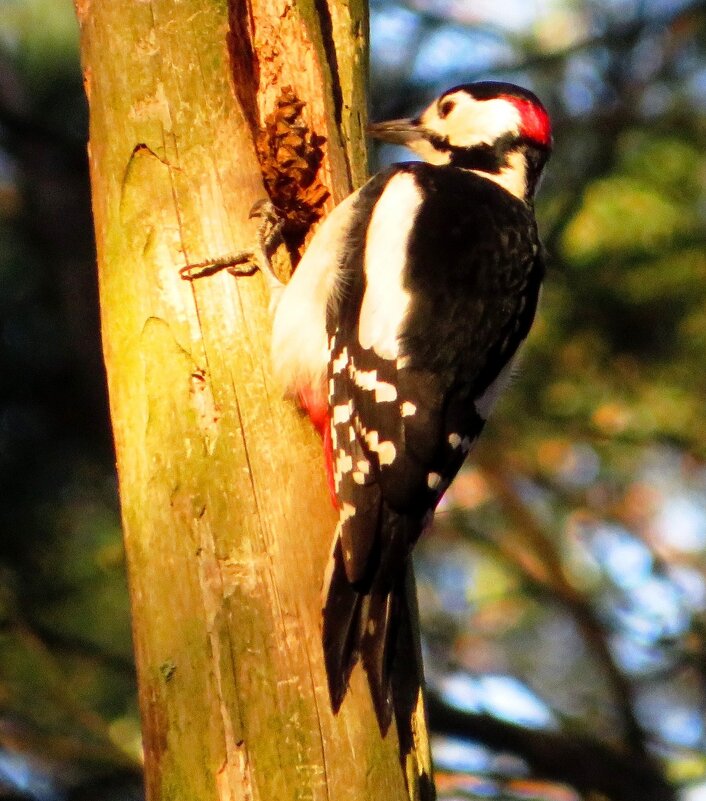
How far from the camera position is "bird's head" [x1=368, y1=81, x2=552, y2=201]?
2.92 meters

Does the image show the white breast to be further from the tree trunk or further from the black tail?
the black tail

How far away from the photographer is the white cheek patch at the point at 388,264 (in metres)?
2.26

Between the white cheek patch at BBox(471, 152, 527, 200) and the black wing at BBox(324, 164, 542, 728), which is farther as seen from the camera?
the white cheek patch at BBox(471, 152, 527, 200)

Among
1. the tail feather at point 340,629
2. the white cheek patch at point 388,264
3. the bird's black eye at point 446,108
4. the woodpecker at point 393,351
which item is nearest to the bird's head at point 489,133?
the bird's black eye at point 446,108

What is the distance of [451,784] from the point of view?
12.1 ft

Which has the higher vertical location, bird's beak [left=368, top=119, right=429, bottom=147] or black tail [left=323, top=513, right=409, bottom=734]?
bird's beak [left=368, top=119, right=429, bottom=147]

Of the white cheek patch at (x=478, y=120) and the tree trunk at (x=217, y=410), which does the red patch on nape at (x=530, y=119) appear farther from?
the tree trunk at (x=217, y=410)

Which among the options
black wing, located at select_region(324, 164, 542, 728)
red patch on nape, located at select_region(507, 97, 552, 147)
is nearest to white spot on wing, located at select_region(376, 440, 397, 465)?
black wing, located at select_region(324, 164, 542, 728)

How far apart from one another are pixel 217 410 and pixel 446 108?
1285mm

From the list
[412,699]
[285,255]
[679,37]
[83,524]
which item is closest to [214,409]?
[285,255]

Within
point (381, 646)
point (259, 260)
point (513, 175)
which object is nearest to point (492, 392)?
point (259, 260)

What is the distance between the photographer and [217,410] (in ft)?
6.64

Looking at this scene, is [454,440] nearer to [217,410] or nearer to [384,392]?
[384,392]

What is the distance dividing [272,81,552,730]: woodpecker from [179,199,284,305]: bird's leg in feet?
0.16
